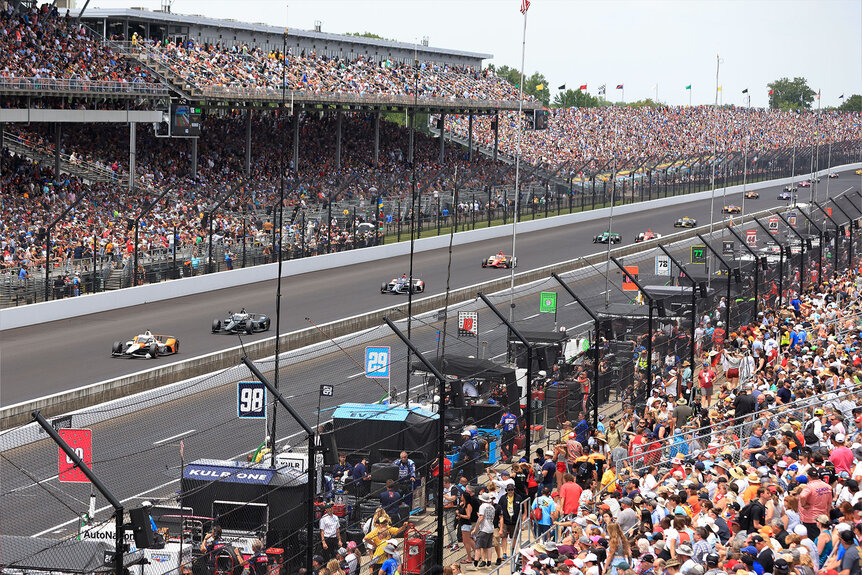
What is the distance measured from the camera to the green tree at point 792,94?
185375 millimetres

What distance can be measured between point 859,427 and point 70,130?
40.4 meters

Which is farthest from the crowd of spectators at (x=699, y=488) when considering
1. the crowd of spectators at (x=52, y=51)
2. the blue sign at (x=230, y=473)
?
the crowd of spectators at (x=52, y=51)

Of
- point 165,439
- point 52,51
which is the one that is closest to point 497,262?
point 52,51

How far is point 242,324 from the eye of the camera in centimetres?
3397

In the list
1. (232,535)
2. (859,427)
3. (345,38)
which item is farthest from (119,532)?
(345,38)

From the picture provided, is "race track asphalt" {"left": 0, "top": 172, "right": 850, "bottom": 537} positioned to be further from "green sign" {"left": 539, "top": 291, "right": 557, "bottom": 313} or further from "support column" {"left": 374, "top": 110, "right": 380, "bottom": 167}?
"support column" {"left": 374, "top": 110, "right": 380, "bottom": 167}

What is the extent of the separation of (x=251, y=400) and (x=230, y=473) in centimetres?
141

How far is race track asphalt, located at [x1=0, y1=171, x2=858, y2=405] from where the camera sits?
94.4 feet

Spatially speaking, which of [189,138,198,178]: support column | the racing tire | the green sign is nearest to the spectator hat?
the racing tire

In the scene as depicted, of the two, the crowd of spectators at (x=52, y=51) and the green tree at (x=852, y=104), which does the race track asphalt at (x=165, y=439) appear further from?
the green tree at (x=852, y=104)

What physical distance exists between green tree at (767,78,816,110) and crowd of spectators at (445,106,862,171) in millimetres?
58383

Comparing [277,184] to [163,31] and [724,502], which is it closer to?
[163,31]

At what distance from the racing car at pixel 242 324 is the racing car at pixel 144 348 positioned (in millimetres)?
2931

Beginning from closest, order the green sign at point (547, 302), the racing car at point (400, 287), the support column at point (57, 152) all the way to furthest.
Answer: the green sign at point (547, 302) → the racing car at point (400, 287) → the support column at point (57, 152)
